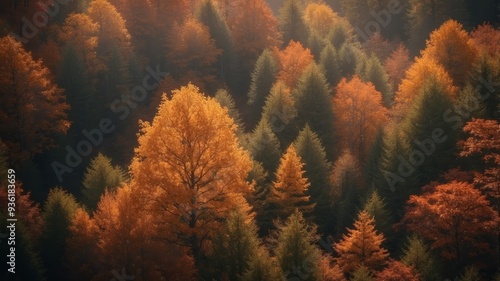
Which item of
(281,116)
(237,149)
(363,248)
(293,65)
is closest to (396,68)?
(293,65)

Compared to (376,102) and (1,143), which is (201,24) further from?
(1,143)

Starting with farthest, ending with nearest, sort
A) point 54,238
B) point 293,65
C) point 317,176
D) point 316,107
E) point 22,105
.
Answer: point 293,65 < point 316,107 < point 22,105 < point 317,176 < point 54,238

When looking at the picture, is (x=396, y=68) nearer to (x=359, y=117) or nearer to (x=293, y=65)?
(x=293, y=65)

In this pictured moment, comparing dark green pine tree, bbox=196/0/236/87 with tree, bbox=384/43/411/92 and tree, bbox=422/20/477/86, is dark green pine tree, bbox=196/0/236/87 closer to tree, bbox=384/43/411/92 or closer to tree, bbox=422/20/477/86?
tree, bbox=384/43/411/92

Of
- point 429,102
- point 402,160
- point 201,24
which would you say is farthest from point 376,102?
point 201,24

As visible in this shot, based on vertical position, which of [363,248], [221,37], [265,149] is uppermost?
[221,37]

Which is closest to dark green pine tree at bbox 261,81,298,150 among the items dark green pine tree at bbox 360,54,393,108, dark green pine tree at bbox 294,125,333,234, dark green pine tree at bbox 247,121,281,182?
dark green pine tree at bbox 294,125,333,234

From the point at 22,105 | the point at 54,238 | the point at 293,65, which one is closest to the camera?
the point at 54,238

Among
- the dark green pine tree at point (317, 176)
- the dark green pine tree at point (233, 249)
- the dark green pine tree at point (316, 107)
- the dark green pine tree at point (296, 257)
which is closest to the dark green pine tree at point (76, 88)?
the dark green pine tree at point (316, 107)
